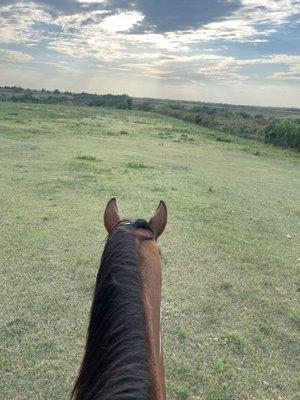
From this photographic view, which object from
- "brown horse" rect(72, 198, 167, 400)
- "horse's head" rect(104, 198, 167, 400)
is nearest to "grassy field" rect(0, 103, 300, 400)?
"horse's head" rect(104, 198, 167, 400)

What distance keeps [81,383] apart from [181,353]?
333 cm

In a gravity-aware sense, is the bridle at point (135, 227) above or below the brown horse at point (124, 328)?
above

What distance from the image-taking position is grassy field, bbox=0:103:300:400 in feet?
14.3

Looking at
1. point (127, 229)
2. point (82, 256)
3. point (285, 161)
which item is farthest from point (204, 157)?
point (127, 229)

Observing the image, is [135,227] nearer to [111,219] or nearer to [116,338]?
[111,219]

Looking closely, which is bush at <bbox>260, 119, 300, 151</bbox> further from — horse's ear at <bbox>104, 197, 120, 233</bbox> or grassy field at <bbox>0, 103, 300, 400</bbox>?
horse's ear at <bbox>104, 197, 120, 233</bbox>

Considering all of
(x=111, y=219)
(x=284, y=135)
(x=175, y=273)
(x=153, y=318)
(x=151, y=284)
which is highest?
(x=284, y=135)

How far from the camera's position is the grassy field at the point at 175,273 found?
4355mm

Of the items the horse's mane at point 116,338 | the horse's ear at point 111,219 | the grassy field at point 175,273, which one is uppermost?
the horse's ear at point 111,219

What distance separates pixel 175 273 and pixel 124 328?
5.16 meters

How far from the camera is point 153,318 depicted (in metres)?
1.73

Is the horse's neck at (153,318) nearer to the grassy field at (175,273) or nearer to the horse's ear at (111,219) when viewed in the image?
the horse's ear at (111,219)

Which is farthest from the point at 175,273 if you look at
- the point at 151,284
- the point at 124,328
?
the point at 124,328

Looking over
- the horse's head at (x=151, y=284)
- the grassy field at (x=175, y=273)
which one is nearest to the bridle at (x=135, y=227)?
the horse's head at (x=151, y=284)
